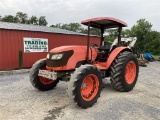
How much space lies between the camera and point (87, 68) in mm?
4891

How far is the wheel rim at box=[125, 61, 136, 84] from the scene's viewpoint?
6.70 meters

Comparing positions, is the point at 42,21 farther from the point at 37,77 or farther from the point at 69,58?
the point at 69,58

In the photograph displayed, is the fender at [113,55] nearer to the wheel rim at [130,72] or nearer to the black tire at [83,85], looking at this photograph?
the wheel rim at [130,72]

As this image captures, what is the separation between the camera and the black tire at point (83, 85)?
4.62 m

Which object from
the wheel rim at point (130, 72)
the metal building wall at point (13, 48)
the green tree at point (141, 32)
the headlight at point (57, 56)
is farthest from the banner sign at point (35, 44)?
the green tree at point (141, 32)

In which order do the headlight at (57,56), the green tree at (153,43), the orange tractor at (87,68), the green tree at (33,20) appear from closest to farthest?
the orange tractor at (87,68)
the headlight at (57,56)
the green tree at (153,43)
the green tree at (33,20)

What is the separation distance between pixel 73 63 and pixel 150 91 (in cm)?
294

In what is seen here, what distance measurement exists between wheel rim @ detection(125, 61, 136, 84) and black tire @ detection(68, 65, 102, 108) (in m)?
1.79

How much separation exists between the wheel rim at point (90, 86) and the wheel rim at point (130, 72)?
182 cm

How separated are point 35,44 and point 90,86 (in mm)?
7925

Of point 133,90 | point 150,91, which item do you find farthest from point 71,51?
point 150,91

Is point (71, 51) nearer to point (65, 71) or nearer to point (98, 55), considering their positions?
point (65, 71)

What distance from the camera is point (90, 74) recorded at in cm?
499

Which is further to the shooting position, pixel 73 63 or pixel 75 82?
pixel 73 63
